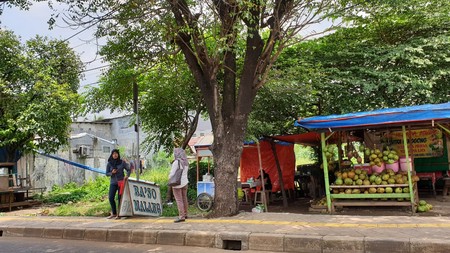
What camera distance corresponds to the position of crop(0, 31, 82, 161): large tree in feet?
45.5

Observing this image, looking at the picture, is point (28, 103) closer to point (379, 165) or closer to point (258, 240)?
point (258, 240)

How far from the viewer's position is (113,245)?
297 inches

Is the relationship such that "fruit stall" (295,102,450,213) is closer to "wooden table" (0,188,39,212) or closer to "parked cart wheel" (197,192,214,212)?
"parked cart wheel" (197,192,214,212)

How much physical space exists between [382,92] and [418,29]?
2.69 meters

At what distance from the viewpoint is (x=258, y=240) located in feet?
22.0

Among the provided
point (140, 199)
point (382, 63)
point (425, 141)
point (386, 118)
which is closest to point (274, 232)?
point (386, 118)

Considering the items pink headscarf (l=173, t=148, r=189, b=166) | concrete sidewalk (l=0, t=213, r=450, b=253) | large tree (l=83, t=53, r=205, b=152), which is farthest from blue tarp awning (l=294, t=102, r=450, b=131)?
large tree (l=83, t=53, r=205, b=152)

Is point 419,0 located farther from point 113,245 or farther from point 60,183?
point 60,183

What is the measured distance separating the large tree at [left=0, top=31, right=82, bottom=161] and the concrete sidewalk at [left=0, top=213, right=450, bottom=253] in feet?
17.1

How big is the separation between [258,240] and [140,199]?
4028 millimetres

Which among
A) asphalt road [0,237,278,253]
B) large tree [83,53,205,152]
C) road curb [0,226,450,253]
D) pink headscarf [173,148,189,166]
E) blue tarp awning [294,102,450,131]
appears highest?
large tree [83,53,205,152]

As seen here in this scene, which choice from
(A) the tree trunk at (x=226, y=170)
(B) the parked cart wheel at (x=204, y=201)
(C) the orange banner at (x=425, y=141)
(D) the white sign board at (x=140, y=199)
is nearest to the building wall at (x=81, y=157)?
(D) the white sign board at (x=140, y=199)

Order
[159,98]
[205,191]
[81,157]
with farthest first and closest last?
[81,157], [159,98], [205,191]

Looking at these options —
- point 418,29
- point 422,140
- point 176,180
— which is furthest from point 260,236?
point 418,29
